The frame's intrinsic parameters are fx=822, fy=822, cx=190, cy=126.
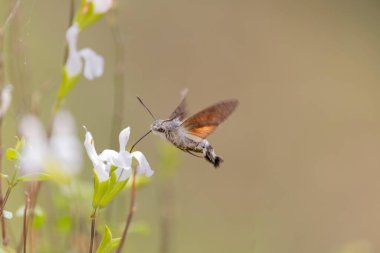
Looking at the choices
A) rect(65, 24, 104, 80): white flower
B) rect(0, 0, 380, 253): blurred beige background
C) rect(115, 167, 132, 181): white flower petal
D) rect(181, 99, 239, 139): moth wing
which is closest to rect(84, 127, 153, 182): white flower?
rect(115, 167, 132, 181): white flower petal

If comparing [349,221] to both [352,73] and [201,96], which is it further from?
[352,73]

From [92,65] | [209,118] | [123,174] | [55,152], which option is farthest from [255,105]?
[55,152]

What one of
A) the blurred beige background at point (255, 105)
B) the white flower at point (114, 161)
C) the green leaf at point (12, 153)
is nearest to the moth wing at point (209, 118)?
the white flower at point (114, 161)

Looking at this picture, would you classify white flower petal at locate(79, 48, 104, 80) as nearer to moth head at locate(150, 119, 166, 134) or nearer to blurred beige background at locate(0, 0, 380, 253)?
moth head at locate(150, 119, 166, 134)

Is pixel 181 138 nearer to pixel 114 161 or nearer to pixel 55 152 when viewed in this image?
pixel 114 161

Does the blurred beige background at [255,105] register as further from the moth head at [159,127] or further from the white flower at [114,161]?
the white flower at [114,161]

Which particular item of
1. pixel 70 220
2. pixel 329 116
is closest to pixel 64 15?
pixel 329 116
